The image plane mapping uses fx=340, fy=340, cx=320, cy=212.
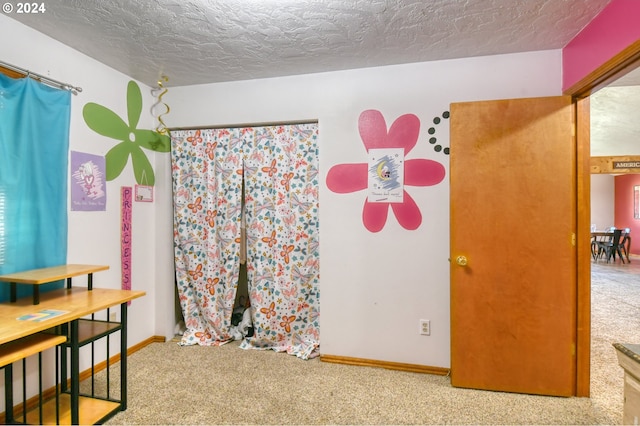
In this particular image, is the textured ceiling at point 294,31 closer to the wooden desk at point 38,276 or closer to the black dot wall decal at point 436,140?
the black dot wall decal at point 436,140

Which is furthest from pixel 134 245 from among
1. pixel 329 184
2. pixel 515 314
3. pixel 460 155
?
pixel 515 314

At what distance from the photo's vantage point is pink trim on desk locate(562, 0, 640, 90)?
5.30ft

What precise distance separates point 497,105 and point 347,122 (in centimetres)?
105

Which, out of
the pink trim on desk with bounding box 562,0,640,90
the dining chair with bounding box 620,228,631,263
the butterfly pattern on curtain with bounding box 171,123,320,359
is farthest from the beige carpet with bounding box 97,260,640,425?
the dining chair with bounding box 620,228,631,263

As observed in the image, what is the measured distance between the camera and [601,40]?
186 cm

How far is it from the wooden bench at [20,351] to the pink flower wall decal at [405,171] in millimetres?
1959

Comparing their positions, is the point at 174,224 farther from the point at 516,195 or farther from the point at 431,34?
the point at 516,195

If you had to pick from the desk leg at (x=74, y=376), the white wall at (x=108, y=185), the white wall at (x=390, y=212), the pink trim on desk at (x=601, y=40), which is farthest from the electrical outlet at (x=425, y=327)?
the white wall at (x=108, y=185)

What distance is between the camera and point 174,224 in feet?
10.2

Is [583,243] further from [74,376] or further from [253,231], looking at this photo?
[74,376]

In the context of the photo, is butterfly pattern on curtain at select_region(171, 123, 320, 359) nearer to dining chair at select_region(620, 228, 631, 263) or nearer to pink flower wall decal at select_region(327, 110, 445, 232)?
pink flower wall decal at select_region(327, 110, 445, 232)

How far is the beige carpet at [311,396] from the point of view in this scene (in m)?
1.96

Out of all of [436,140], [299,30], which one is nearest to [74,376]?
[299,30]

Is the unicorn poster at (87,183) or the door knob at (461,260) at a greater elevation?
the unicorn poster at (87,183)
